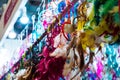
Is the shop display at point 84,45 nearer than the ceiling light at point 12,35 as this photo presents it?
Yes

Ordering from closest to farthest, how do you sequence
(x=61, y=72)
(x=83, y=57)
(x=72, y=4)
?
(x=83, y=57) < (x=61, y=72) < (x=72, y=4)

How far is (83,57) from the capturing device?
111 cm

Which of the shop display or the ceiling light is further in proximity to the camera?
the ceiling light

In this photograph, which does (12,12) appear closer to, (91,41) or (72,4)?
(72,4)

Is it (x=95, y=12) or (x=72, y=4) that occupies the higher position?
(x=95, y=12)

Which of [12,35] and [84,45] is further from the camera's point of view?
[12,35]

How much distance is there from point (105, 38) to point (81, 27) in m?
0.22

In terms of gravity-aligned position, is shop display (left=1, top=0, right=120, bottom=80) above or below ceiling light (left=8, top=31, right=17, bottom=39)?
above

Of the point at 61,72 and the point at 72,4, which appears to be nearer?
the point at 61,72

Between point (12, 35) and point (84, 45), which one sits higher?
point (84, 45)

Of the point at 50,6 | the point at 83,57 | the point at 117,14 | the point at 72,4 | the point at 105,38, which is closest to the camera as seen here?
the point at 117,14

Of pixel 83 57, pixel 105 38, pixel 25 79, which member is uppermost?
pixel 105 38

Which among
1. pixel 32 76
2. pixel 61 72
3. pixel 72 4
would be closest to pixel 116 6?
pixel 61 72

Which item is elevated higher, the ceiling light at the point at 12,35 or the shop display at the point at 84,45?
the shop display at the point at 84,45
